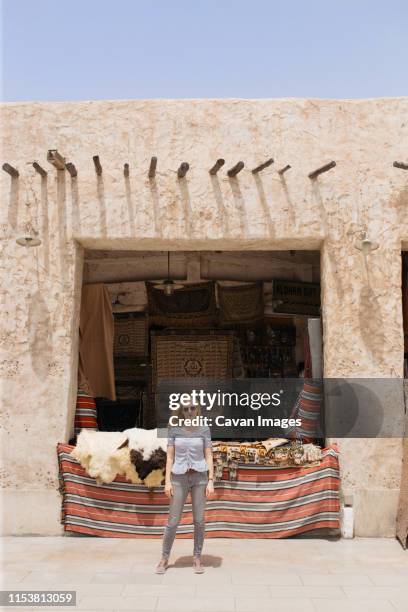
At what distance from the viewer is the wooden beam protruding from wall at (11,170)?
684cm

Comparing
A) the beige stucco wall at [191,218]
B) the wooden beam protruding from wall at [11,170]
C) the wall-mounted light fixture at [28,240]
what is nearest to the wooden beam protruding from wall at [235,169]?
the beige stucco wall at [191,218]

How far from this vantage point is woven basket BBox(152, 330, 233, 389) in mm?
9930

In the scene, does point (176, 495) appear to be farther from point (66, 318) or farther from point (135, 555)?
point (66, 318)

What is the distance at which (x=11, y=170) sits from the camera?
691 cm

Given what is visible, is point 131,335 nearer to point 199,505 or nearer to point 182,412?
point 182,412

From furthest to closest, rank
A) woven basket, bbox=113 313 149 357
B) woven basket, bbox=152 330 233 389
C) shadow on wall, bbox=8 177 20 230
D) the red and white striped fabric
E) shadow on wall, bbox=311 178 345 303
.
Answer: woven basket, bbox=113 313 149 357, woven basket, bbox=152 330 233 389, the red and white striped fabric, shadow on wall, bbox=8 177 20 230, shadow on wall, bbox=311 178 345 303

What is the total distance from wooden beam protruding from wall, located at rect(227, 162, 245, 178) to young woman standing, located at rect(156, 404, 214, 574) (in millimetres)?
2811

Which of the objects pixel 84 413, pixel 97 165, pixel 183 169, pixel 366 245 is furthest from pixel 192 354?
pixel 366 245

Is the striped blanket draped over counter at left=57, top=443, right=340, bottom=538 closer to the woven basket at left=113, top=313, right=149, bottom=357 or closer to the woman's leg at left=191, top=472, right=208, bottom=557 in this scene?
the woman's leg at left=191, top=472, right=208, bottom=557

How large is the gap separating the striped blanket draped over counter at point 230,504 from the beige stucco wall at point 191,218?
211 millimetres

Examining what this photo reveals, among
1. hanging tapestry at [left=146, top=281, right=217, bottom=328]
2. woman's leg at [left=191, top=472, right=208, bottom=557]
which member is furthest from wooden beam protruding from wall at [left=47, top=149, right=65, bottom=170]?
woman's leg at [left=191, top=472, right=208, bottom=557]

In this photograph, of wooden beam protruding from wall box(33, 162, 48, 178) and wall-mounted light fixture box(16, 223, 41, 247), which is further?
wooden beam protruding from wall box(33, 162, 48, 178)

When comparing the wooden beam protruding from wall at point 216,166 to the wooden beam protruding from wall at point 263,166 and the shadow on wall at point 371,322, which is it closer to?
the wooden beam protruding from wall at point 263,166

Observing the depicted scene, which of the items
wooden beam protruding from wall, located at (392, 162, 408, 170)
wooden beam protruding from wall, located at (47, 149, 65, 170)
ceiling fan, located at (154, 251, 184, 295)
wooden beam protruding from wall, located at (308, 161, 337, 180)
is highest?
wooden beam protruding from wall, located at (47, 149, 65, 170)
